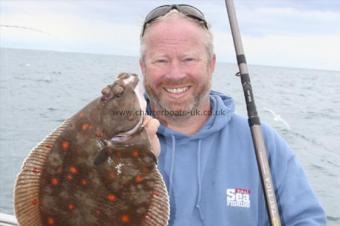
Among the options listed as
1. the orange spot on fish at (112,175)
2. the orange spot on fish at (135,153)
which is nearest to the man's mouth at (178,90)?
the orange spot on fish at (135,153)

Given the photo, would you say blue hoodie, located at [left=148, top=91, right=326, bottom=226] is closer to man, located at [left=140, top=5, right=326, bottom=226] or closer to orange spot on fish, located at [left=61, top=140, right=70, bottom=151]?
man, located at [left=140, top=5, right=326, bottom=226]

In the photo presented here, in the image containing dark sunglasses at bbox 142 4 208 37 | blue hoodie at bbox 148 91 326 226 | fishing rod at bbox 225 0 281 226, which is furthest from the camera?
dark sunglasses at bbox 142 4 208 37

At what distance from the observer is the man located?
11.3 feet

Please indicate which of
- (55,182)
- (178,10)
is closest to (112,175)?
(55,182)

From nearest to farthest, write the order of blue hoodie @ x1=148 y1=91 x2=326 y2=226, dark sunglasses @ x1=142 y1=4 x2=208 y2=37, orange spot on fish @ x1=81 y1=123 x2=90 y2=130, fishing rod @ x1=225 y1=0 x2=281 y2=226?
orange spot on fish @ x1=81 y1=123 x2=90 y2=130
fishing rod @ x1=225 y1=0 x2=281 y2=226
blue hoodie @ x1=148 y1=91 x2=326 y2=226
dark sunglasses @ x1=142 y1=4 x2=208 y2=37

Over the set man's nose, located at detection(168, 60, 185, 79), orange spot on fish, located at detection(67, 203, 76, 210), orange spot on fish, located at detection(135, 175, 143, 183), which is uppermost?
man's nose, located at detection(168, 60, 185, 79)

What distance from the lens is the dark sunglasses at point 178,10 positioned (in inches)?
143

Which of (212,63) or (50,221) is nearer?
(50,221)

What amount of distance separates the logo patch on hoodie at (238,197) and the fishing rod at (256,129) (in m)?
0.27

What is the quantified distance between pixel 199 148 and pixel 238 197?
468mm

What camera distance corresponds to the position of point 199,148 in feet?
11.9

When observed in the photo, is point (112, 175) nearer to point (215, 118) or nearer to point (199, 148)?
point (199, 148)

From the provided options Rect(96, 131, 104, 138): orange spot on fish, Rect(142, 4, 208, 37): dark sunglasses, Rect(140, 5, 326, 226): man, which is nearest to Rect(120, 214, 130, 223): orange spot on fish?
Rect(96, 131, 104, 138): orange spot on fish

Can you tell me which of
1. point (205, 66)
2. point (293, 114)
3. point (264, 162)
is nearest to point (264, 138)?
point (264, 162)
